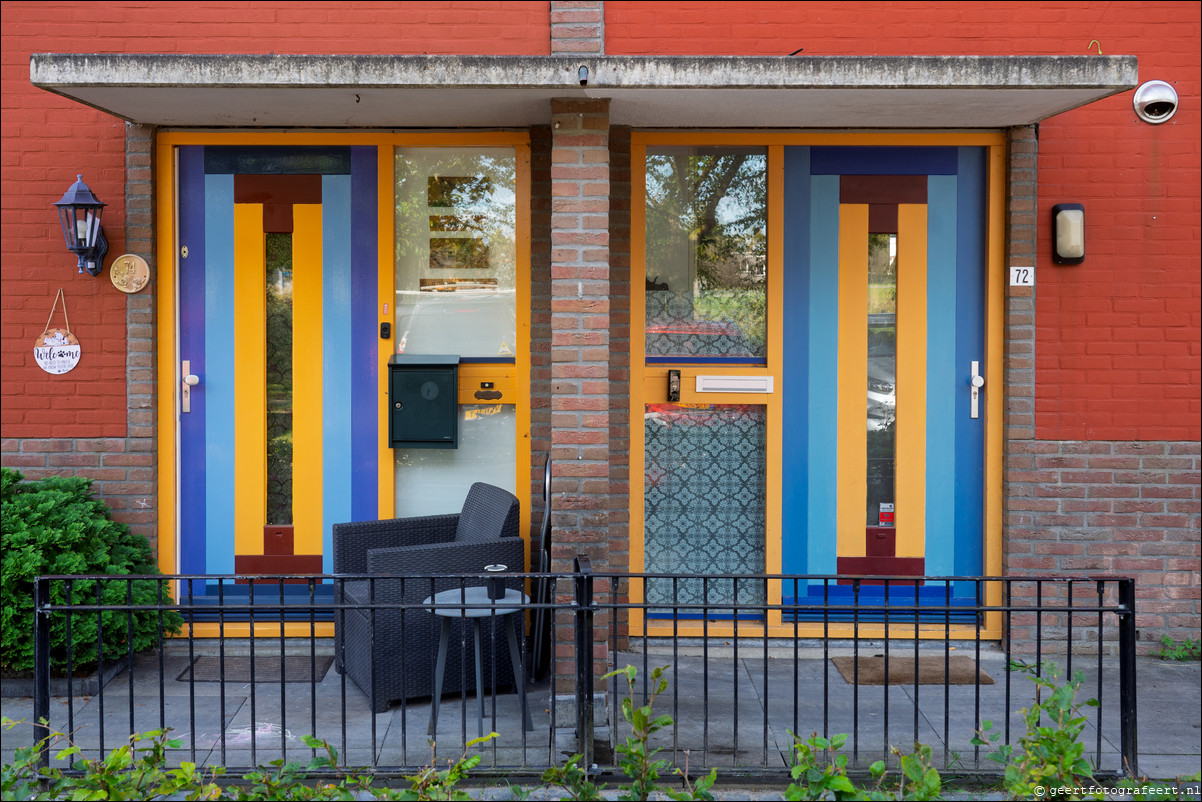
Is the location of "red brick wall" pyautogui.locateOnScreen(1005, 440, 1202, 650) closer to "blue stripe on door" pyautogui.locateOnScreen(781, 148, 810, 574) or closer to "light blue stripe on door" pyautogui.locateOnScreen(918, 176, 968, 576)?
"light blue stripe on door" pyautogui.locateOnScreen(918, 176, 968, 576)

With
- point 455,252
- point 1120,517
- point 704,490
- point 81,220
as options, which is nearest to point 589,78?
point 455,252

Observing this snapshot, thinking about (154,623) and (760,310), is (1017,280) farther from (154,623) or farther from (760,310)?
(154,623)

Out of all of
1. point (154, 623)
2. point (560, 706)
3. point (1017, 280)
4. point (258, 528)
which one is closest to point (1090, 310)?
point (1017, 280)

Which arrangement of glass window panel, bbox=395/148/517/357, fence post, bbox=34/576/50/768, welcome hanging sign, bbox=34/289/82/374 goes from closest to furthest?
fence post, bbox=34/576/50/768 → welcome hanging sign, bbox=34/289/82/374 → glass window panel, bbox=395/148/517/357

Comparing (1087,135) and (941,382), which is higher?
(1087,135)

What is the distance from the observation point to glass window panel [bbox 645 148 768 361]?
18.2 ft

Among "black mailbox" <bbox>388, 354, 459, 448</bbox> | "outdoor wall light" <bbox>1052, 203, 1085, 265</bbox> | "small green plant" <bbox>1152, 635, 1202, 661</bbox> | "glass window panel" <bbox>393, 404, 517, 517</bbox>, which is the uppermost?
"outdoor wall light" <bbox>1052, 203, 1085, 265</bbox>

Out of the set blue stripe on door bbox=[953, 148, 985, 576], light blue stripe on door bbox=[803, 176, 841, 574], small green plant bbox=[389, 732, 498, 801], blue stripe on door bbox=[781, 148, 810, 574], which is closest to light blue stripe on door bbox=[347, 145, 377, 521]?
blue stripe on door bbox=[781, 148, 810, 574]

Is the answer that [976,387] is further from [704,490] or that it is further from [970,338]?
[704,490]

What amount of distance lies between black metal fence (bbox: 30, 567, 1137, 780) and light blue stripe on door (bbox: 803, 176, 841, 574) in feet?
1.07

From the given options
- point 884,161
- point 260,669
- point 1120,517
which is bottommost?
point 260,669

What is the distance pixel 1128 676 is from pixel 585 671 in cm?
204

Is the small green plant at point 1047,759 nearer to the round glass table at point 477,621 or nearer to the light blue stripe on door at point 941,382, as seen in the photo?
the round glass table at point 477,621

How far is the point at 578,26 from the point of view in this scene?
5371 mm
